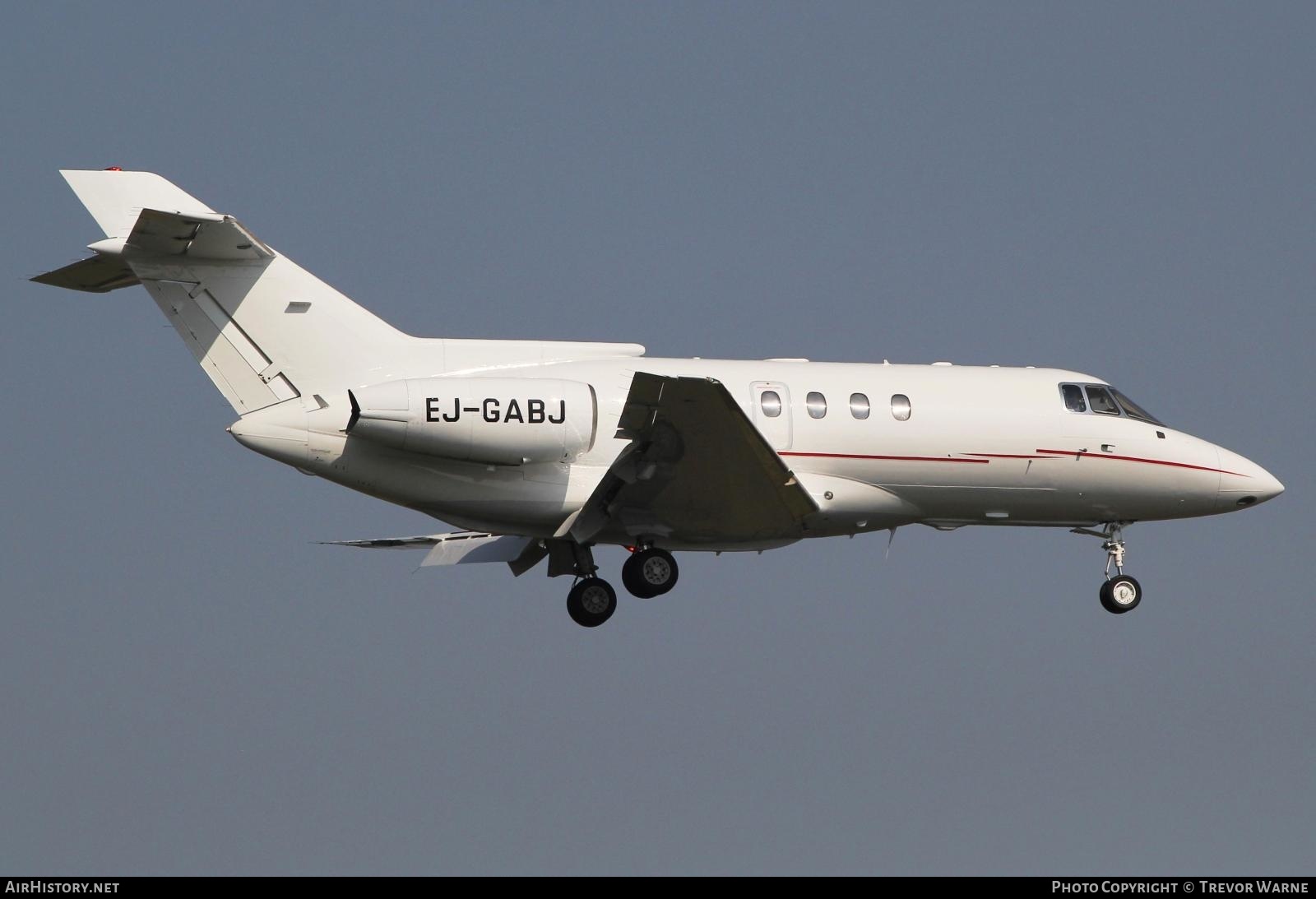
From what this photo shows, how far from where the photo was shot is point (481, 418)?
21438 millimetres

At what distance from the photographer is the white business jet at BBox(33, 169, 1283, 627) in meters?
21.5

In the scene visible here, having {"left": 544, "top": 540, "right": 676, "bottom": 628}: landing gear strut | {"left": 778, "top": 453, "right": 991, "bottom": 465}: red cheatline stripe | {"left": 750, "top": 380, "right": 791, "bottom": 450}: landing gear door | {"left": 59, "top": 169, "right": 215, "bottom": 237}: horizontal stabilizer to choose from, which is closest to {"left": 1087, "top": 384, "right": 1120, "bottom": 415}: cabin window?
{"left": 778, "top": 453, "right": 991, "bottom": 465}: red cheatline stripe

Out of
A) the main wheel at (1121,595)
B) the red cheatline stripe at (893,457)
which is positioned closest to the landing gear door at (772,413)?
the red cheatline stripe at (893,457)

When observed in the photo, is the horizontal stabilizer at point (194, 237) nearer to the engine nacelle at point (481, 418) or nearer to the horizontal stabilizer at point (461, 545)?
the engine nacelle at point (481, 418)

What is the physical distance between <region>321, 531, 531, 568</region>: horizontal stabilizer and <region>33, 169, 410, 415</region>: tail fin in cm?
479

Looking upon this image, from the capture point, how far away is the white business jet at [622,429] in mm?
21469

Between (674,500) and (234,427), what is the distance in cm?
549

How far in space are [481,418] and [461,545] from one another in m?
5.70

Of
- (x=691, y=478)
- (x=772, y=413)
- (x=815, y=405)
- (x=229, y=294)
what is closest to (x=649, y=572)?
(x=691, y=478)

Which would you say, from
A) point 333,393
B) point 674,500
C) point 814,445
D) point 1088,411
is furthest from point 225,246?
point 1088,411

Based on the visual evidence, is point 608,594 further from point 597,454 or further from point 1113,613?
point 1113,613

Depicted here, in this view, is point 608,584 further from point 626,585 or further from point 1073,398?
point 1073,398

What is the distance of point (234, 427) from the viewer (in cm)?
2144

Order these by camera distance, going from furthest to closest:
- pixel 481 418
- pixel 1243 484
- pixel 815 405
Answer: pixel 1243 484, pixel 815 405, pixel 481 418
